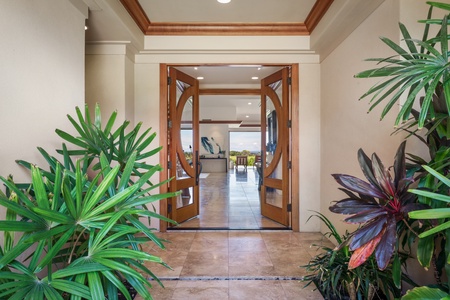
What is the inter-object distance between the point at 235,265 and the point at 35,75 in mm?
2466

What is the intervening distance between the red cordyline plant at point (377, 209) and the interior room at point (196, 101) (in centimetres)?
70

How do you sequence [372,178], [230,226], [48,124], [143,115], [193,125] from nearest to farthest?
1. [372,178]
2. [48,124]
3. [143,115]
4. [230,226]
5. [193,125]

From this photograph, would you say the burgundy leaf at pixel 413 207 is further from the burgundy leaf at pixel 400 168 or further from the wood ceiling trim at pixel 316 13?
the wood ceiling trim at pixel 316 13

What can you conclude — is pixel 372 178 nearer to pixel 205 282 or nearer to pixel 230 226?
pixel 205 282

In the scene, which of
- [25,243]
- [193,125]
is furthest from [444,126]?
[193,125]

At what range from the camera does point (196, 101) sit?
464cm

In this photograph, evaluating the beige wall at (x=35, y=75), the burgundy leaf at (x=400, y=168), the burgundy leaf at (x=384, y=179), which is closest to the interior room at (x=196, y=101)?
the beige wall at (x=35, y=75)

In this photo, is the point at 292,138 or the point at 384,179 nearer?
the point at 384,179

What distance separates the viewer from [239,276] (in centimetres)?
250

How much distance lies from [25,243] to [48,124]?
4.25ft

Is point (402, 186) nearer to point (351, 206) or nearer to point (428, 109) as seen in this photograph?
point (351, 206)

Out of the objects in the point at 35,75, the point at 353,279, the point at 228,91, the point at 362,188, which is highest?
the point at 228,91

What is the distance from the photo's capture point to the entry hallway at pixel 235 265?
88.6 inches

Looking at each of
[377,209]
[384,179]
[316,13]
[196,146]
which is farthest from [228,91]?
[377,209]
